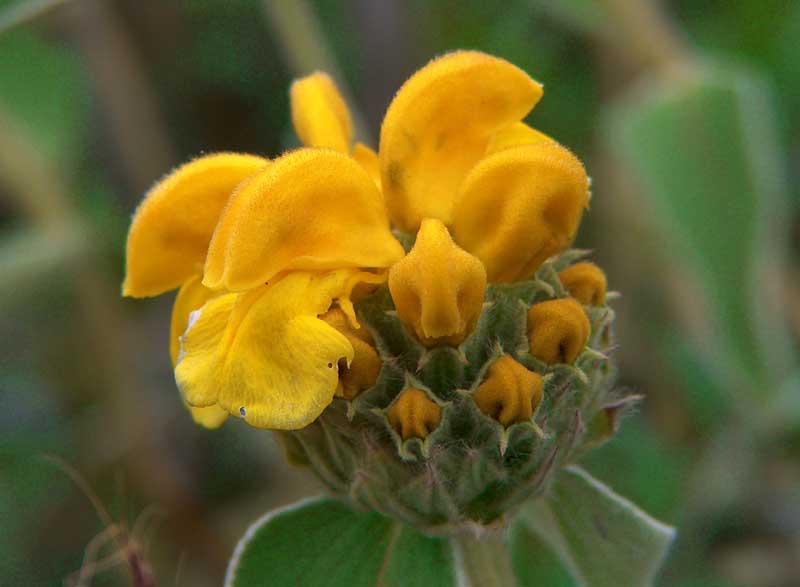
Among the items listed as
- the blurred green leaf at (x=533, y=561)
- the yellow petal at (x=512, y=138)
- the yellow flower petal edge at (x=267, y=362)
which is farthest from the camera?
the blurred green leaf at (x=533, y=561)

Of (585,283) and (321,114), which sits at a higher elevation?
(321,114)

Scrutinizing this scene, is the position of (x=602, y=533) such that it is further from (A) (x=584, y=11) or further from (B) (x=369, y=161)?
(A) (x=584, y=11)

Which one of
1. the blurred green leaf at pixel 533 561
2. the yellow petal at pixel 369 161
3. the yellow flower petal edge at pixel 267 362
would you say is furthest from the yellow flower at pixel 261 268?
the blurred green leaf at pixel 533 561

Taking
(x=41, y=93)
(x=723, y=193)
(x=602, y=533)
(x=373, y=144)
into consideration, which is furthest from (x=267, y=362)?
(x=41, y=93)

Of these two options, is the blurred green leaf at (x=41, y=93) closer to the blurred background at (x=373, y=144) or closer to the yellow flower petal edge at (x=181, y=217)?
the blurred background at (x=373, y=144)

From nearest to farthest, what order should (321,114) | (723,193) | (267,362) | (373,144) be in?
(267,362)
(321,114)
(723,193)
(373,144)

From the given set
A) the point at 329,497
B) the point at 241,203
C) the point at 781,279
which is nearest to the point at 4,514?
the point at 329,497

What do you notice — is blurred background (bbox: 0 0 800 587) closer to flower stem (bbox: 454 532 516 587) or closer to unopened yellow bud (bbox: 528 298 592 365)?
flower stem (bbox: 454 532 516 587)
